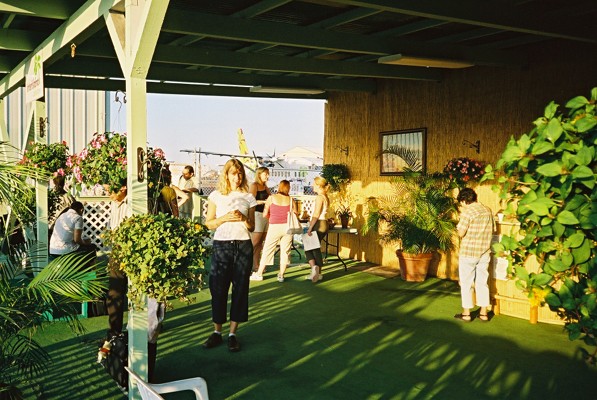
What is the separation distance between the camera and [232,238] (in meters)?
5.21

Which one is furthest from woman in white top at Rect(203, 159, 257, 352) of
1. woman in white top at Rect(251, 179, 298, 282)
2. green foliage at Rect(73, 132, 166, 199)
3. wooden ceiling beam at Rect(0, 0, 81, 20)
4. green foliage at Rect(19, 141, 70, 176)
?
woman in white top at Rect(251, 179, 298, 282)

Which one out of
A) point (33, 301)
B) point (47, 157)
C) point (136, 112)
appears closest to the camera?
point (33, 301)

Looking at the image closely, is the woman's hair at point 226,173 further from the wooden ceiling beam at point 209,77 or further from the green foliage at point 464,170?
the green foliage at point 464,170

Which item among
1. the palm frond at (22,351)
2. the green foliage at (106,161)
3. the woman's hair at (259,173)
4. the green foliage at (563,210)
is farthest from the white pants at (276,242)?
the green foliage at (563,210)

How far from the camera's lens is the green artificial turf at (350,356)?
4.45 metres

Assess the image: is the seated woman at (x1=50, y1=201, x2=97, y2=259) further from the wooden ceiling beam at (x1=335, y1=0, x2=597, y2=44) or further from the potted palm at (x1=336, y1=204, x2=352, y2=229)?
the potted palm at (x1=336, y1=204, x2=352, y2=229)

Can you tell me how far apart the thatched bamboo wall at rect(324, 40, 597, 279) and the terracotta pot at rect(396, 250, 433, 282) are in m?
0.43

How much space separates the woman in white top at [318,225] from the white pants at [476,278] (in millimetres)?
2668

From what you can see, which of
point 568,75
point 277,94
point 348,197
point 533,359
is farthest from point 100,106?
point 533,359

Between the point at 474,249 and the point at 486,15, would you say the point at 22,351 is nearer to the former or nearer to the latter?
the point at 474,249

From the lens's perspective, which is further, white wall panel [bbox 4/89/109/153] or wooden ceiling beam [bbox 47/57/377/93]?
white wall panel [bbox 4/89/109/153]

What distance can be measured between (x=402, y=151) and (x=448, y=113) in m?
1.09

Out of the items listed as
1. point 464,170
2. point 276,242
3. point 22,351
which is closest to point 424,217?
point 464,170

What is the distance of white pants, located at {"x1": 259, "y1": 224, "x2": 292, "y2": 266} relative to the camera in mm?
8508
